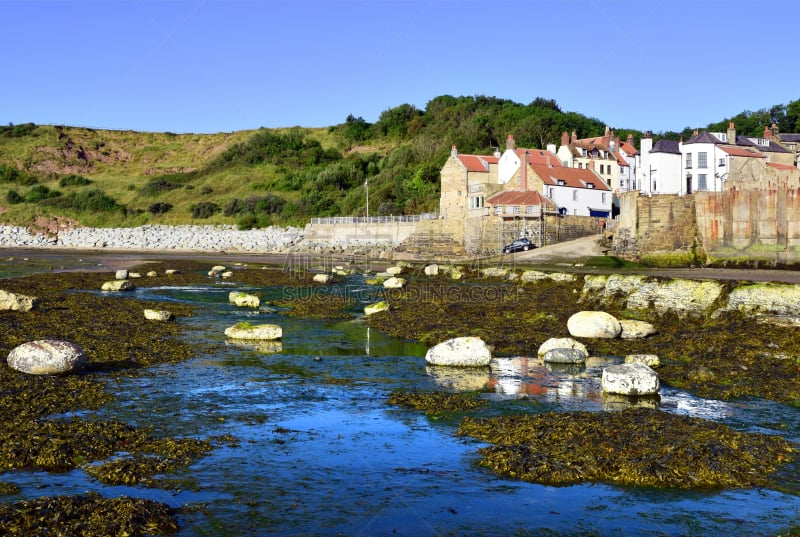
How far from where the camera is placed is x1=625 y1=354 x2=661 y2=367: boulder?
17864mm

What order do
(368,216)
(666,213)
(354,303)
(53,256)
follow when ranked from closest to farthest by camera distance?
(354,303) < (666,213) < (53,256) < (368,216)

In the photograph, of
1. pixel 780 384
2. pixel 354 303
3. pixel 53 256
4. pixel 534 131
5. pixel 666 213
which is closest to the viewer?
pixel 780 384

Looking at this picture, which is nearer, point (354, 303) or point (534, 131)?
point (354, 303)

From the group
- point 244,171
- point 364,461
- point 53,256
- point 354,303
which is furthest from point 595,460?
point 244,171

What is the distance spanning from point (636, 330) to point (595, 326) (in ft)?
4.46

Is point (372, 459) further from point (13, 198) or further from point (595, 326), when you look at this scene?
point (13, 198)

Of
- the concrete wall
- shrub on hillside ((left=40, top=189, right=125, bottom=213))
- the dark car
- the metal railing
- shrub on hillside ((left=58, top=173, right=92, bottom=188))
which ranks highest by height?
shrub on hillside ((left=58, top=173, right=92, bottom=188))

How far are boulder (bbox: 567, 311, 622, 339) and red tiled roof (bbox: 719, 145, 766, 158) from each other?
146ft

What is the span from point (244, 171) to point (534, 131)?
4698cm

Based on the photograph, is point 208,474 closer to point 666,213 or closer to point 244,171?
point 666,213

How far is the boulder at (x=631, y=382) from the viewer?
1509 centimetres

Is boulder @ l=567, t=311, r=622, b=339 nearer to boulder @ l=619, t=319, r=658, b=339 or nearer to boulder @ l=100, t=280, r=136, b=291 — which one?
boulder @ l=619, t=319, r=658, b=339

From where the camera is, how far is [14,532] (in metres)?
8.19

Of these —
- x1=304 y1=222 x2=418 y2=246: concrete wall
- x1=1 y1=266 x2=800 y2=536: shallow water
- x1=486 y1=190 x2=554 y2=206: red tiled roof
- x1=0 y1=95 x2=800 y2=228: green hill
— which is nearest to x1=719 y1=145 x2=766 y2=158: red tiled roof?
x1=486 y1=190 x2=554 y2=206: red tiled roof
